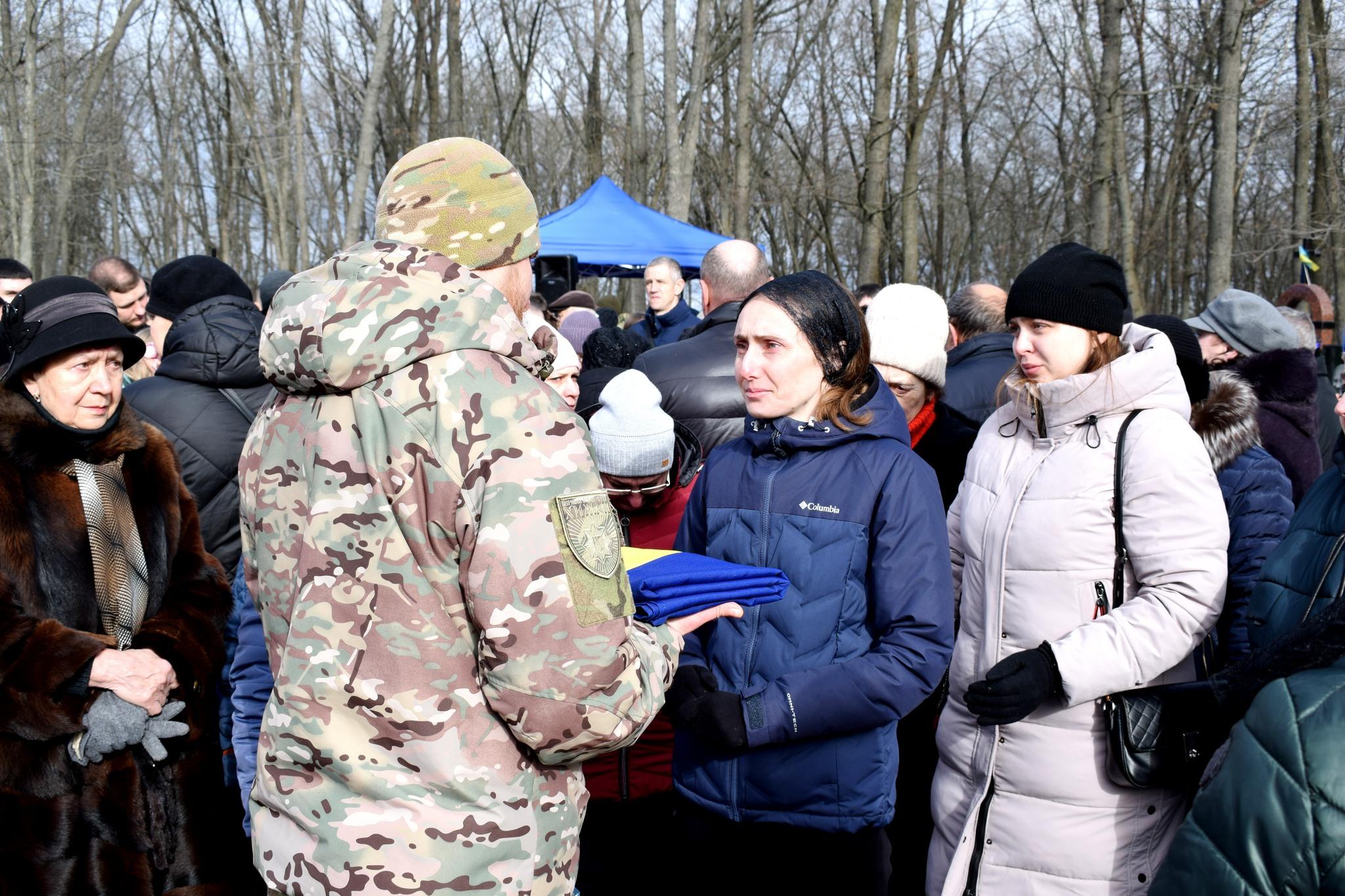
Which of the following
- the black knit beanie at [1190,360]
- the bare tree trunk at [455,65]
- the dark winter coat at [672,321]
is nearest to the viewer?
the black knit beanie at [1190,360]

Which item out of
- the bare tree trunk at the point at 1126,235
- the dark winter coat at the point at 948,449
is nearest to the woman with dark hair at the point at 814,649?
the dark winter coat at the point at 948,449

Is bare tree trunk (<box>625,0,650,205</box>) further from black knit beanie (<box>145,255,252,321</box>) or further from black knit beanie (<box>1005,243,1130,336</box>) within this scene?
black knit beanie (<box>1005,243,1130,336</box>)

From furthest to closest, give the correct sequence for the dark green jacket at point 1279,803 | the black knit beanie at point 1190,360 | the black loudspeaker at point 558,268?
the black loudspeaker at point 558,268 < the black knit beanie at point 1190,360 < the dark green jacket at point 1279,803

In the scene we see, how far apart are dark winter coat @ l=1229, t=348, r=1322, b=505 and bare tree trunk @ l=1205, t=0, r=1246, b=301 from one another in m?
8.27

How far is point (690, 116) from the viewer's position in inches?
576

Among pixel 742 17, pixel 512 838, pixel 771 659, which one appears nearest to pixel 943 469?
pixel 771 659

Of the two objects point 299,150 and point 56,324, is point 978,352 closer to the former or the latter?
point 56,324

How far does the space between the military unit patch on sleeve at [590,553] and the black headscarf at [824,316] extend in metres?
1.02

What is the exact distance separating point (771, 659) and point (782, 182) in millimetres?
28597

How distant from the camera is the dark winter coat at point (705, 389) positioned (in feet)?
13.9

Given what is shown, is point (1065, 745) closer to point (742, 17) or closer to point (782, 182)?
point (742, 17)

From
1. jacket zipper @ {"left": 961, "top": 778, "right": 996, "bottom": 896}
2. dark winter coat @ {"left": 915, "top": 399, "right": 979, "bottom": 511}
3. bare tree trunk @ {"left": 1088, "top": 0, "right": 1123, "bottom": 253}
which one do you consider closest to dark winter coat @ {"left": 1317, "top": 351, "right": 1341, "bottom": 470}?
dark winter coat @ {"left": 915, "top": 399, "right": 979, "bottom": 511}

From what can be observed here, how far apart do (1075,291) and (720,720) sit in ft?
4.44

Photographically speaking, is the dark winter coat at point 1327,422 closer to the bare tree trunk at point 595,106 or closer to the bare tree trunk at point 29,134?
the bare tree trunk at point 29,134
